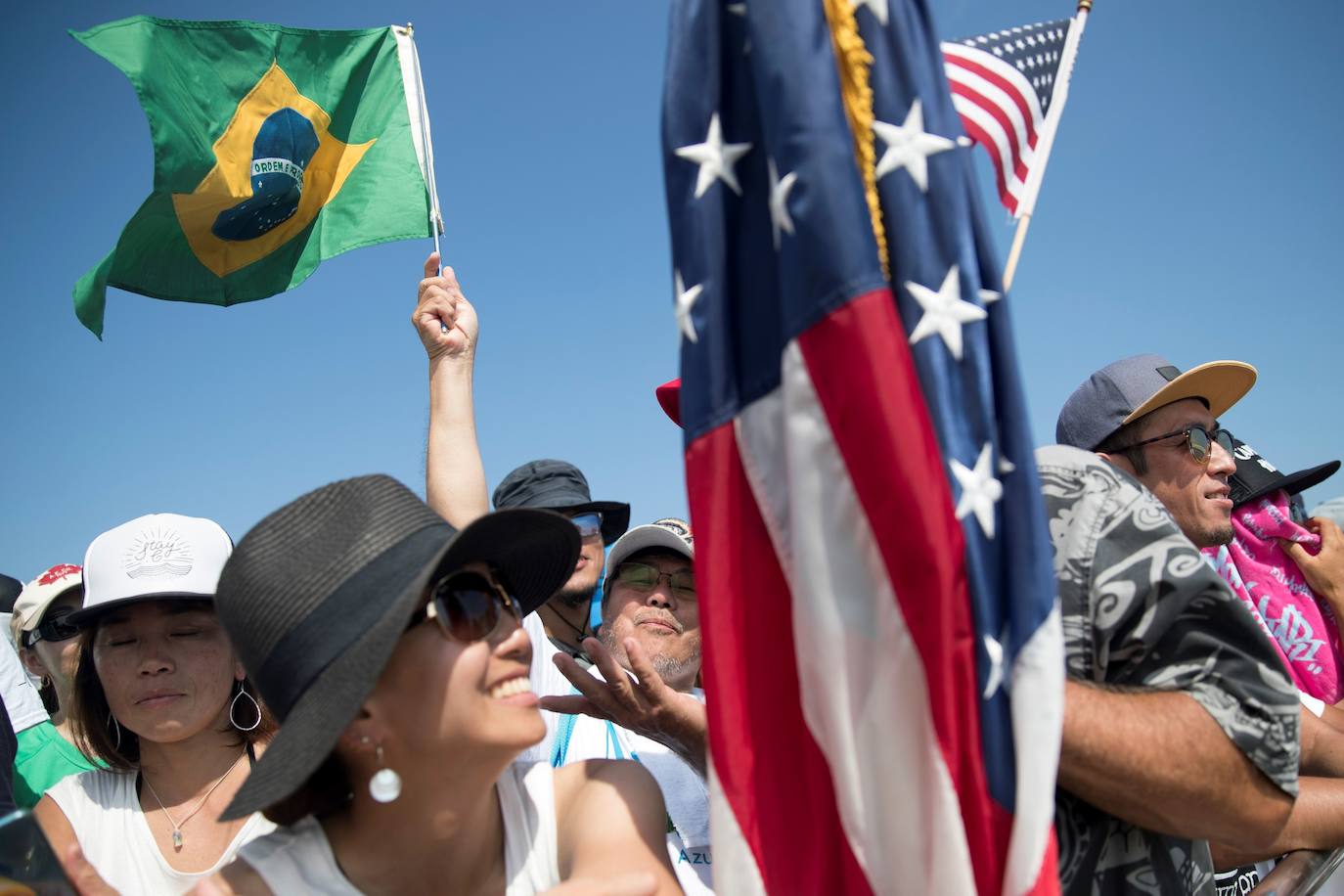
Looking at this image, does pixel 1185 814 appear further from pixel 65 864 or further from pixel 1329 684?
pixel 1329 684

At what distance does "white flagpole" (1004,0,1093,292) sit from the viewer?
84.7 inches

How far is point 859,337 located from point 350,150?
15.3 ft

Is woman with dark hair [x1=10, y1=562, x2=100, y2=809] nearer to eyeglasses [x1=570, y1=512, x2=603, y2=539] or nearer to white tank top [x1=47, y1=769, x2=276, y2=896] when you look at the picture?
white tank top [x1=47, y1=769, x2=276, y2=896]

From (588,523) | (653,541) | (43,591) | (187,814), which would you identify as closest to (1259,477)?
(653,541)

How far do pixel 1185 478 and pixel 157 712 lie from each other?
3.64 meters

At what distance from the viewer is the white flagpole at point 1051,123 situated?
2.15 m

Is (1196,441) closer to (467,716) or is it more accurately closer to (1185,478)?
(1185,478)

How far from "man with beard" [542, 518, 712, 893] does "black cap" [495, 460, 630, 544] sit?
1763 millimetres

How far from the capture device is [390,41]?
5.41m

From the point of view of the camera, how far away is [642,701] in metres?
2.34

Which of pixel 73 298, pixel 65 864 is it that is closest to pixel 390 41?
pixel 73 298

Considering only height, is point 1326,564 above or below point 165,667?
below

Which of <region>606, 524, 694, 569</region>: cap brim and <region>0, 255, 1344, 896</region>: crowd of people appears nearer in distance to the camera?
<region>0, 255, 1344, 896</region>: crowd of people

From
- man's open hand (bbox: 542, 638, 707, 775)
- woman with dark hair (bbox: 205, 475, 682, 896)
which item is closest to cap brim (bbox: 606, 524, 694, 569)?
man's open hand (bbox: 542, 638, 707, 775)
